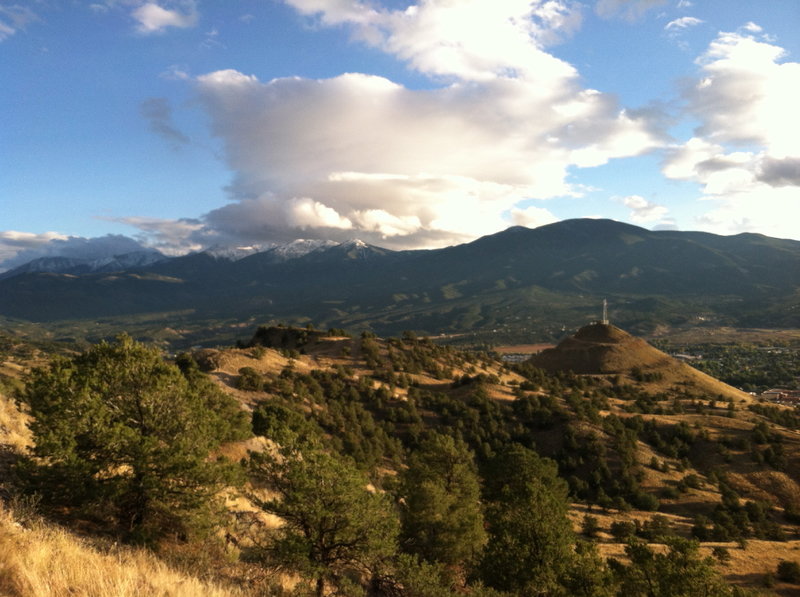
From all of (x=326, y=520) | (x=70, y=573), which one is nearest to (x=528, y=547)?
(x=326, y=520)

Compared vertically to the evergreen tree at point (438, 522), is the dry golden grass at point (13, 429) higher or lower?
higher

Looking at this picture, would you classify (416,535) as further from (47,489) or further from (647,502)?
(647,502)

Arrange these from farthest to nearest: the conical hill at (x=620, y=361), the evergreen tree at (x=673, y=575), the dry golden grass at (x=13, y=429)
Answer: the conical hill at (x=620, y=361)
the evergreen tree at (x=673, y=575)
the dry golden grass at (x=13, y=429)

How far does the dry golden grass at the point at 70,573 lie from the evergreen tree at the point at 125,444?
171 inches

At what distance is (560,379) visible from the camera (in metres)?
91.1

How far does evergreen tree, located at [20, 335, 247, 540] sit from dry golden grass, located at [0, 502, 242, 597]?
4.35m

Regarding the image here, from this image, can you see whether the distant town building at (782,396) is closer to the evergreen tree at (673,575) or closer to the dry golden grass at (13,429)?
the evergreen tree at (673,575)

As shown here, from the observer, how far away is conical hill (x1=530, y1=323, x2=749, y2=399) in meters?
95.8

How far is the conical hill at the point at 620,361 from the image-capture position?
314 feet

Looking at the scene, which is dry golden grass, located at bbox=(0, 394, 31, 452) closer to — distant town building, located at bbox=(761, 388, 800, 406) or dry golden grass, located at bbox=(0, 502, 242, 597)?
dry golden grass, located at bbox=(0, 502, 242, 597)

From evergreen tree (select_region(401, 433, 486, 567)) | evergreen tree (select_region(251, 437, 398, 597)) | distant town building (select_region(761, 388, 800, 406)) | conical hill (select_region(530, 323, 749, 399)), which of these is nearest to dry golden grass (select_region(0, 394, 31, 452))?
evergreen tree (select_region(251, 437, 398, 597))

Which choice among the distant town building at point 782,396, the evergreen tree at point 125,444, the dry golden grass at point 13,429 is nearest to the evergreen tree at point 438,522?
the evergreen tree at point 125,444

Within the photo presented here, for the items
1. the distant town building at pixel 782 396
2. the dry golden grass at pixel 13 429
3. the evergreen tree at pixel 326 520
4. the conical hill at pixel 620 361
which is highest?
the dry golden grass at pixel 13 429

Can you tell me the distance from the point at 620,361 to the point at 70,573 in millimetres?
114270
